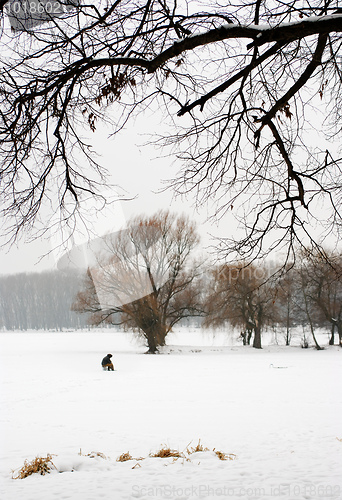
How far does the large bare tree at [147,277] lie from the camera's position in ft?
94.3

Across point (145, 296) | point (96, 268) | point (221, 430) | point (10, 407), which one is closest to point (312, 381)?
point (221, 430)

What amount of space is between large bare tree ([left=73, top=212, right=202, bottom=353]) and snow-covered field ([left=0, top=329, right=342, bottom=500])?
1203 centimetres

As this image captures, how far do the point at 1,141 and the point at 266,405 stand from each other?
9093mm

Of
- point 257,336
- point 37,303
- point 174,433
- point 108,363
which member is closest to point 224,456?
point 174,433

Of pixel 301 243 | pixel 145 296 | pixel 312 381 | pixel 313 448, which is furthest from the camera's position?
pixel 145 296

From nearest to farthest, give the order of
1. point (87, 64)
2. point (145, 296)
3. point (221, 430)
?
point (87, 64), point (221, 430), point (145, 296)

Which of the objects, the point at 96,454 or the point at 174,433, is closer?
the point at 96,454

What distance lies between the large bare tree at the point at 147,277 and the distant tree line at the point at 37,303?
160 ft

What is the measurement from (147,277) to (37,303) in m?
54.7

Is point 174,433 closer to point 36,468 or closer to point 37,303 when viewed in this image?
point 36,468

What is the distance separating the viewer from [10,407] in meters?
10.5

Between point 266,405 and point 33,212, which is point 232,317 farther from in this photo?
point 33,212

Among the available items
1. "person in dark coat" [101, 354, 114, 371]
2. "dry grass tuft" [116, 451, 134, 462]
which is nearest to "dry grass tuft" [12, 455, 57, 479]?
"dry grass tuft" [116, 451, 134, 462]

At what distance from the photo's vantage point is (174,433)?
7645mm
